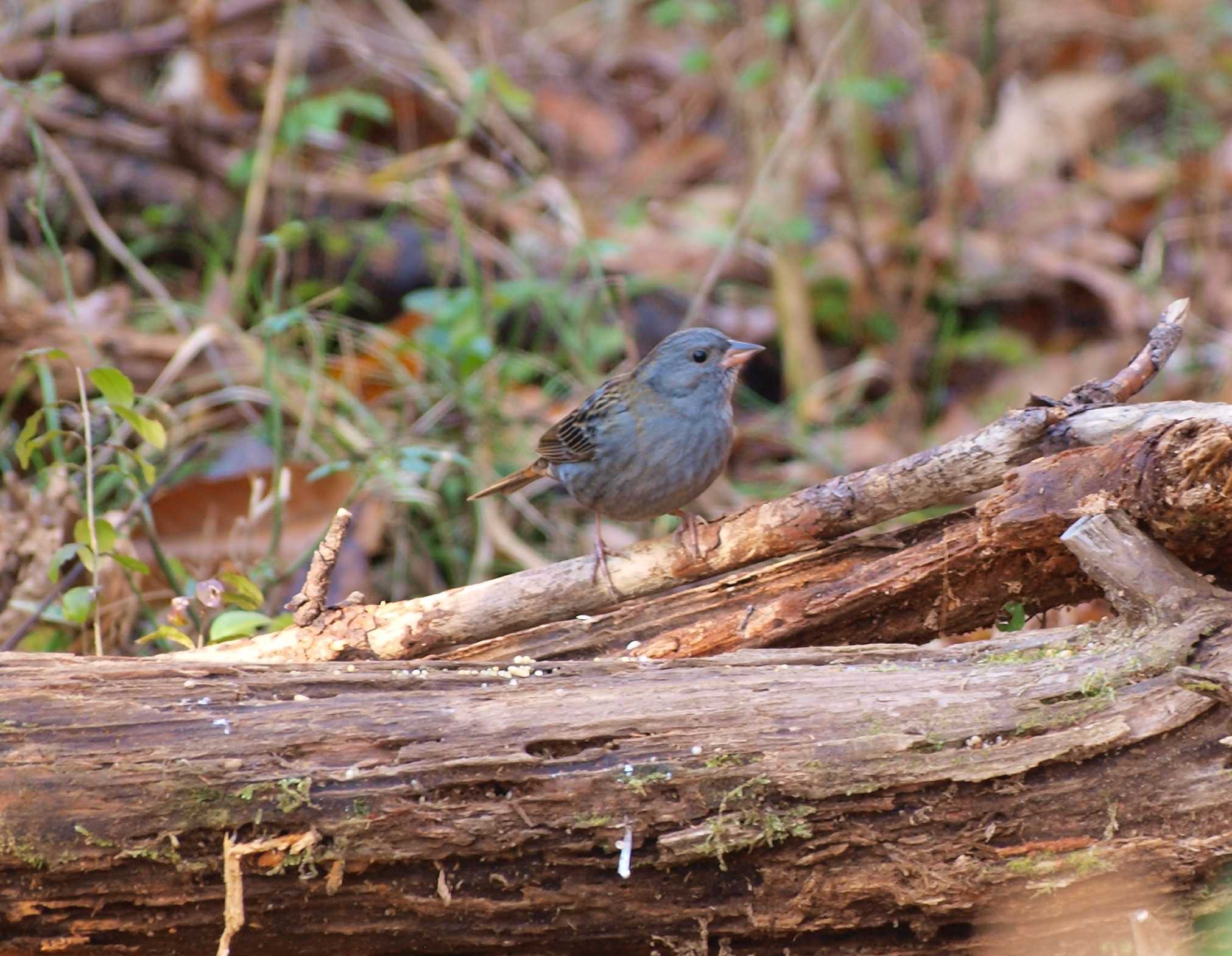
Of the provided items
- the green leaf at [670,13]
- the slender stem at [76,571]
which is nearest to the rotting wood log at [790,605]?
the slender stem at [76,571]

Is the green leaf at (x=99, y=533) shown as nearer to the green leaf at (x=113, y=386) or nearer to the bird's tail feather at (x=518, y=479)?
the green leaf at (x=113, y=386)

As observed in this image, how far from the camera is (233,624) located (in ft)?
11.2

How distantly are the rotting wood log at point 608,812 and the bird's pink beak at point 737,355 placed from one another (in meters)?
1.83

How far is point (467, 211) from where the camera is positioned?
22.7ft

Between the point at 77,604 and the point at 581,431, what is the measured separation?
5.26 feet

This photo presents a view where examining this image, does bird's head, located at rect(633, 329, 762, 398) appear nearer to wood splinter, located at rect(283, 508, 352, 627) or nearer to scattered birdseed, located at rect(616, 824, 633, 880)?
wood splinter, located at rect(283, 508, 352, 627)

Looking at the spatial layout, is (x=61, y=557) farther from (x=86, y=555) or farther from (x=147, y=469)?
(x=147, y=469)

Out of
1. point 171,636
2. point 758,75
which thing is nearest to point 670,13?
point 758,75

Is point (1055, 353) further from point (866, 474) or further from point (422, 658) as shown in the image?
point (422, 658)

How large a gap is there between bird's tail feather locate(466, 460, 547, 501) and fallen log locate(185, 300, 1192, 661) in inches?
45.2

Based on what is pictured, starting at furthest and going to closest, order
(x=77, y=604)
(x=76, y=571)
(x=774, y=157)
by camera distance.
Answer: (x=774, y=157) < (x=76, y=571) < (x=77, y=604)

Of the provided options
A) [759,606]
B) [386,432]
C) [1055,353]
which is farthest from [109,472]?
[1055,353]

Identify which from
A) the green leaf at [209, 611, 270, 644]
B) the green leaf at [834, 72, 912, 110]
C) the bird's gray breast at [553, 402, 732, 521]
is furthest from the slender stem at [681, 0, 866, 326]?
the green leaf at [209, 611, 270, 644]

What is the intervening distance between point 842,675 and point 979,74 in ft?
18.8
